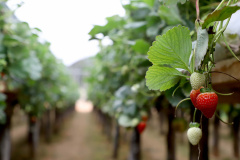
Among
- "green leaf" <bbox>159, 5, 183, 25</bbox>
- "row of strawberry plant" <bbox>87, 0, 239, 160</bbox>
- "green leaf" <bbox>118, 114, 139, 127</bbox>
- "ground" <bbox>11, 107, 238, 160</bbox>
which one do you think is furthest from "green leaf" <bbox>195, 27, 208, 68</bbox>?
"ground" <bbox>11, 107, 238, 160</bbox>

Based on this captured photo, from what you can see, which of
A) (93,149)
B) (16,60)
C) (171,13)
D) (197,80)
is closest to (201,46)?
(197,80)

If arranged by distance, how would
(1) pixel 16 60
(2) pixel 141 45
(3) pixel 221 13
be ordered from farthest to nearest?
1. (1) pixel 16 60
2. (2) pixel 141 45
3. (3) pixel 221 13

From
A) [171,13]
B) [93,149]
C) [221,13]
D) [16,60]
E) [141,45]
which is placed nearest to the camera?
[221,13]

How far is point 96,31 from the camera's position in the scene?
136cm

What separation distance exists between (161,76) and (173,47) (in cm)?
12

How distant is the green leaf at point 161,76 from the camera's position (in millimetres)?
748

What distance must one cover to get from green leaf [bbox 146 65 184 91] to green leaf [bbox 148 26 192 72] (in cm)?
4

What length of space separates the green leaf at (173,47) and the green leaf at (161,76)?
36mm

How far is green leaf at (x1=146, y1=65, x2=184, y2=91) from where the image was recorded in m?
0.75

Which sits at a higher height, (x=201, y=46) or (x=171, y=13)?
(x=171, y=13)

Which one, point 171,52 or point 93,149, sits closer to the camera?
point 171,52

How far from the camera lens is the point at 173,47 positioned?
2.26 ft

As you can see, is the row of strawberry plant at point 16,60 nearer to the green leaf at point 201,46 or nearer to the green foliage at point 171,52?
the green foliage at point 171,52

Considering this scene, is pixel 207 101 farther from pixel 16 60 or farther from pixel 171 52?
pixel 16 60
